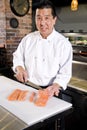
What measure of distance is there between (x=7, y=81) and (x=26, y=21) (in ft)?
8.25

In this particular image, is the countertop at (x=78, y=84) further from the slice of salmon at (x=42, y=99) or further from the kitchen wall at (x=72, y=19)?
the kitchen wall at (x=72, y=19)

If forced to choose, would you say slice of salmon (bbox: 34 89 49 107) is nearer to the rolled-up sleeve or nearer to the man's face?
the rolled-up sleeve

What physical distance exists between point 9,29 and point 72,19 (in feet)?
14.6

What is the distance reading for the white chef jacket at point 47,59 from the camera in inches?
72.4

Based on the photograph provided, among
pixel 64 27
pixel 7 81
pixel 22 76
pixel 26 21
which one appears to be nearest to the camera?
pixel 22 76

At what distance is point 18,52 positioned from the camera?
213 centimetres

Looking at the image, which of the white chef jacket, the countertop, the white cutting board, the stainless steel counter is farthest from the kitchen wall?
the stainless steel counter

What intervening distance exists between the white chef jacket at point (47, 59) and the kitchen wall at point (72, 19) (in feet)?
18.0

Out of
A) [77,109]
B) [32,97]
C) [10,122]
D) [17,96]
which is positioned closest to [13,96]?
[17,96]

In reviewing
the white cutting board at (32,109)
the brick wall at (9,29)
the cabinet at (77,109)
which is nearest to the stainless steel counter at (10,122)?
the white cutting board at (32,109)

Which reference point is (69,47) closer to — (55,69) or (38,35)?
(55,69)

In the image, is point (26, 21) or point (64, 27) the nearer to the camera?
point (26, 21)

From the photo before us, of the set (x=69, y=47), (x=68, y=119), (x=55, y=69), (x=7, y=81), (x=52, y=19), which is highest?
(x=52, y=19)

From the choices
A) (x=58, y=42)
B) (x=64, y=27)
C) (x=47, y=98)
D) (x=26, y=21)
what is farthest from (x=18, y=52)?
(x=64, y=27)
